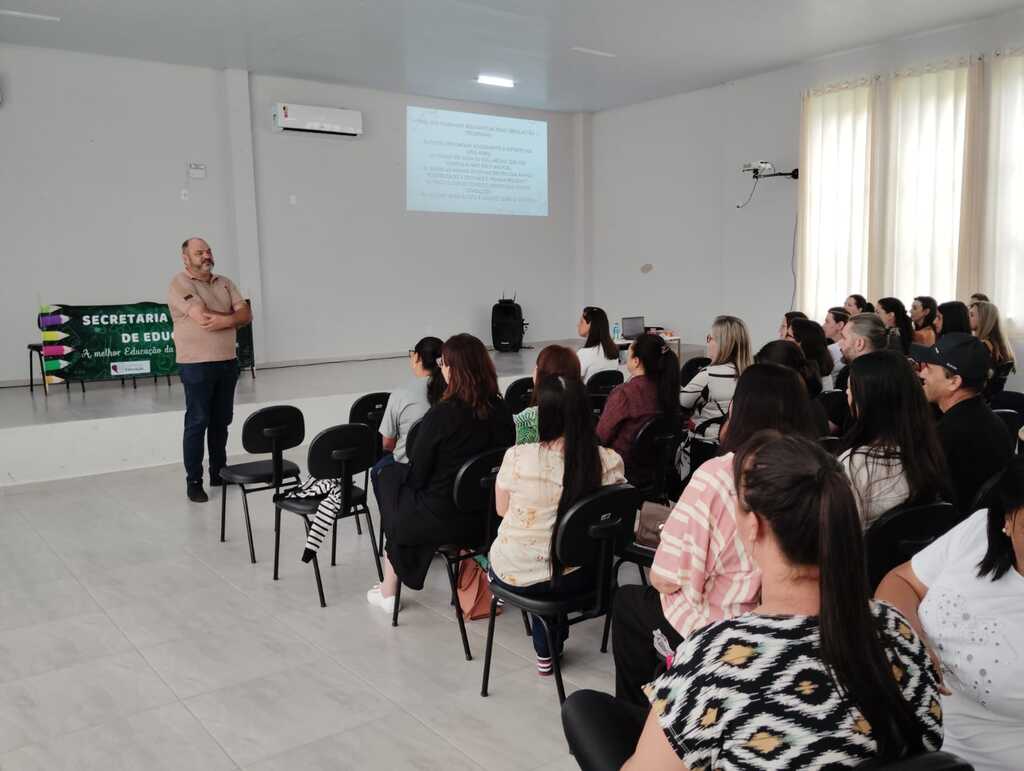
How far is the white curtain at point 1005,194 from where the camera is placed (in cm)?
701

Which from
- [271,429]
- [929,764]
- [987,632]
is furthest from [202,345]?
[929,764]

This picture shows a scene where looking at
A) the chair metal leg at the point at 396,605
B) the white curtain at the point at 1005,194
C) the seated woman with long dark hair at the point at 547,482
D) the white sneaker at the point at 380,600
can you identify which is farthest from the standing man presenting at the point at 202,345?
the white curtain at the point at 1005,194

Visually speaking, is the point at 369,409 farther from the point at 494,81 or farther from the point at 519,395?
the point at 494,81

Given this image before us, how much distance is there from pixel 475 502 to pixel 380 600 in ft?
2.46

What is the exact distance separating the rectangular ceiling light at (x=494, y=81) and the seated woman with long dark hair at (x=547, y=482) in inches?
305

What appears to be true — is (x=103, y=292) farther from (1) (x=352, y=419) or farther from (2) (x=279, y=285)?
(1) (x=352, y=419)

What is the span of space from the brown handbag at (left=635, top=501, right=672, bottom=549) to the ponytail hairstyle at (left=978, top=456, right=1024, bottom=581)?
121cm

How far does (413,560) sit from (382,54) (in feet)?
22.2

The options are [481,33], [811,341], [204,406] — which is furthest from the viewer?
[481,33]

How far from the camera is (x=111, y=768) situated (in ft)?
7.30

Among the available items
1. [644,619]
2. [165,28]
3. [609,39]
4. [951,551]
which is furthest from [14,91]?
[951,551]

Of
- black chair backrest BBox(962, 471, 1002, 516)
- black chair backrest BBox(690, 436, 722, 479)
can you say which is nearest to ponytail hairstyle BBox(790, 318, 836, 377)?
black chair backrest BBox(690, 436, 722, 479)

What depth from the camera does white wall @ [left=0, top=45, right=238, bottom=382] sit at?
26.0 ft

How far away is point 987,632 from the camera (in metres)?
1.43
